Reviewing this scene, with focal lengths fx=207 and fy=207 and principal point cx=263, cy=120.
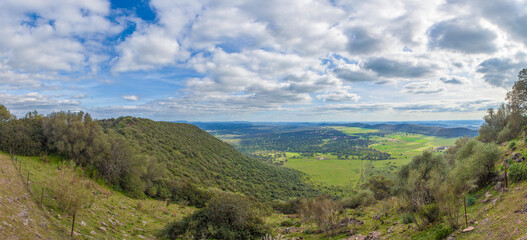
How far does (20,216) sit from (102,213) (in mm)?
6311

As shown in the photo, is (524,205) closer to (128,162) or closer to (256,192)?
(128,162)

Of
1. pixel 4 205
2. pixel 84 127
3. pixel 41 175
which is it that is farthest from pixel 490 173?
pixel 84 127

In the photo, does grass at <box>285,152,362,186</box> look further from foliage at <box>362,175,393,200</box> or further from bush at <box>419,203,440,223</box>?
bush at <box>419,203,440,223</box>

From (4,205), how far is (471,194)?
30.0 meters

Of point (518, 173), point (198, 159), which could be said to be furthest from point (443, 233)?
point (198, 159)

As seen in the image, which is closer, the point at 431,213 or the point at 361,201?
the point at 431,213

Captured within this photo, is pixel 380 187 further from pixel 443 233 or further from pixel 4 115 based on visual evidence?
pixel 4 115

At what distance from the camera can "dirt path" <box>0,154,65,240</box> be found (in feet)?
31.3

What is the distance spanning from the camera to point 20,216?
35.1 feet

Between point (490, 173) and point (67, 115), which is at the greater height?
point (67, 115)

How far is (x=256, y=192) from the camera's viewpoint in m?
57.3

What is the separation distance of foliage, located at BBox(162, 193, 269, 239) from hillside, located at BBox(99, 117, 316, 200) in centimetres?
2801

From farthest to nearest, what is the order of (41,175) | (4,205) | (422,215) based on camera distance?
(41,175)
(422,215)
(4,205)

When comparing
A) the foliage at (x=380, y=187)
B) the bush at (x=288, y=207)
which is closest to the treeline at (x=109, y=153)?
the bush at (x=288, y=207)
